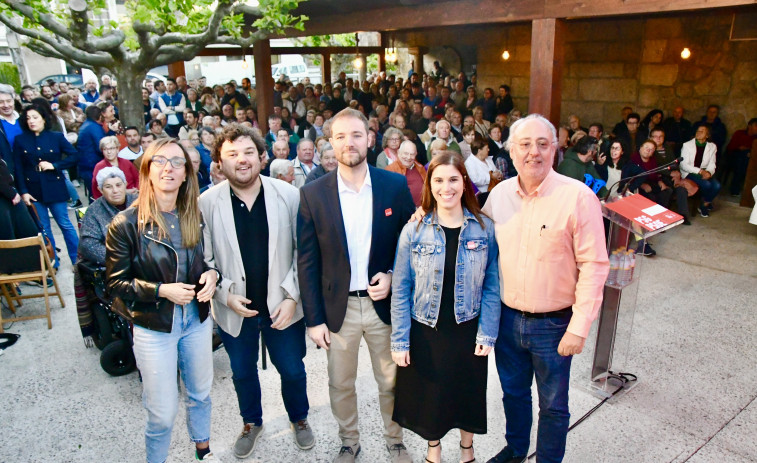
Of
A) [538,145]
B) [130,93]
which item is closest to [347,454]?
[538,145]

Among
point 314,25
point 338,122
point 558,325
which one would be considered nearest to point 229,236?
point 338,122

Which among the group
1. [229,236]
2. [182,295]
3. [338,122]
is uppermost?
[338,122]

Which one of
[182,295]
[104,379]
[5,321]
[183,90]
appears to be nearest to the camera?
[182,295]

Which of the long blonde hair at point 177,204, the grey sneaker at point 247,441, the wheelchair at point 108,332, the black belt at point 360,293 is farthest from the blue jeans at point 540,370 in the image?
the wheelchair at point 108,332

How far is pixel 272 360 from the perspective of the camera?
3125 mm

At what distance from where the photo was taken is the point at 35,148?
18.7 ft

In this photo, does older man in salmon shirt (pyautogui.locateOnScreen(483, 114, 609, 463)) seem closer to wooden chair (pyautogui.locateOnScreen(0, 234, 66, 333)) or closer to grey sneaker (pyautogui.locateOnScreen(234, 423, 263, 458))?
grey sneaker (pyautogui.locateOnScreen(234, 423, 263, 458))

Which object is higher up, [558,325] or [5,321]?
[558,325]

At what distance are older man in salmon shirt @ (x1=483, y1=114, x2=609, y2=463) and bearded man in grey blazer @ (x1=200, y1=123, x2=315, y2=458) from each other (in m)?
1.13

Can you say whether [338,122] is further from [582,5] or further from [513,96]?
[513,96]

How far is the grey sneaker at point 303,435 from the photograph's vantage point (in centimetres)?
319

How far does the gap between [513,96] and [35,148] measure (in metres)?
10.7

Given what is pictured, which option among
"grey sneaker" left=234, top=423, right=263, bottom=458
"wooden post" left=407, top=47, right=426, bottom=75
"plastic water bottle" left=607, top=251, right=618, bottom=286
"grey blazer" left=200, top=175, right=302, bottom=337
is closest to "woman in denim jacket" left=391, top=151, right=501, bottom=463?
"grey blazer" left=200, top=175, right=302, bottom=337

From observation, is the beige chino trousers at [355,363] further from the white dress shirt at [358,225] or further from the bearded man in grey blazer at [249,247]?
the bearded man in grey blazer at [249,247]
